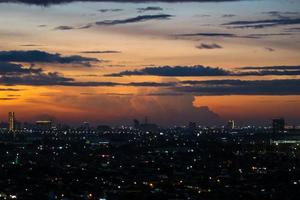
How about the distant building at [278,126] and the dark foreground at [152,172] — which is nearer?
the dark foreground at [152,172]

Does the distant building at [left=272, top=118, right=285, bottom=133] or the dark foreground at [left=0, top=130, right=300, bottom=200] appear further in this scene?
the distant building at [left=272, top=118, right=285, bottom=133]

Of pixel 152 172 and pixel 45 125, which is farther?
pixel 45 125

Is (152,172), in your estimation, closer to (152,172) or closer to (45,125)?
(152,172)

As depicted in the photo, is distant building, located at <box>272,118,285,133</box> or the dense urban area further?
distant building, located at <box>272,118,285,133</box>

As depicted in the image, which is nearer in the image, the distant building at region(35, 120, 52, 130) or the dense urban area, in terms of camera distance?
the dense urban area

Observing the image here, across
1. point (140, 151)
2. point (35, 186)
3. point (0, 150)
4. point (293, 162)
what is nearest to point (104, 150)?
point (140, 151)

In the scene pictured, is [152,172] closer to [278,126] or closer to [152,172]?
[152,172]

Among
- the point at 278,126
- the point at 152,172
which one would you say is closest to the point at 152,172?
the point at 152,172

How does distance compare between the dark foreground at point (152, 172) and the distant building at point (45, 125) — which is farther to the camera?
the distant building at point (45, 125)

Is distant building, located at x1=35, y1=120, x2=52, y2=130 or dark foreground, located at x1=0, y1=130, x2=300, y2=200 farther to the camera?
distant building, located at x1=35, y1=120, x2=52, y2=130

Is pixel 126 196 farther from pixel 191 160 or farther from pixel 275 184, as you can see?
pixel 191 160

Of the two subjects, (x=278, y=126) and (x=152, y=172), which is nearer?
(x=152, y=172)
